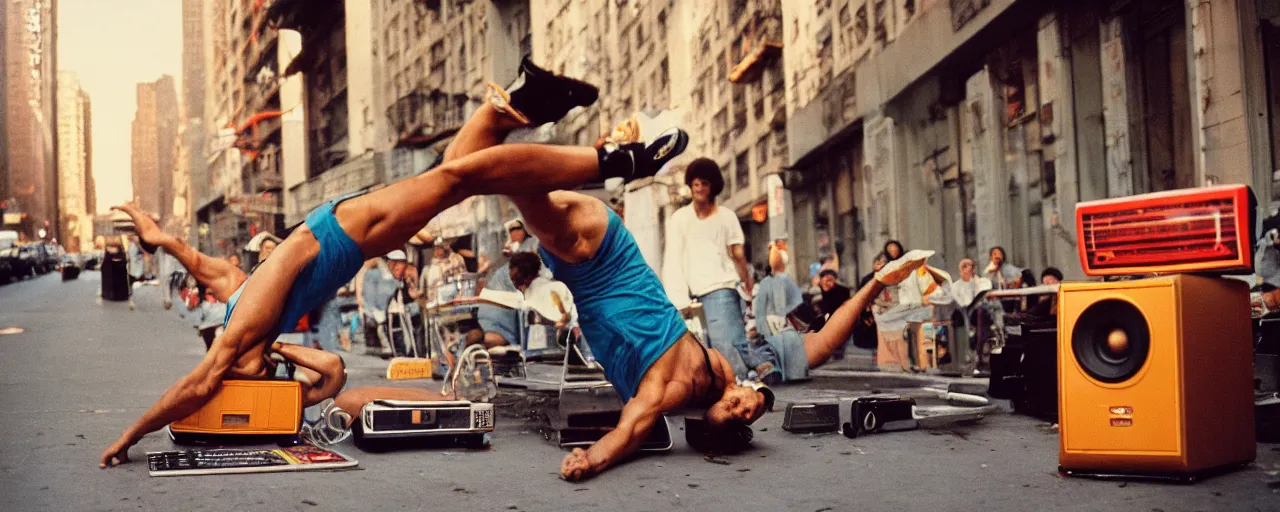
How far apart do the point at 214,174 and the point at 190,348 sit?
71470 millimetres

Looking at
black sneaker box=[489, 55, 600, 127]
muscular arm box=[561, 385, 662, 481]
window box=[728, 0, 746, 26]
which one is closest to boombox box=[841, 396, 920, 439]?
muscular arm box=[561, 385, 662, 481]

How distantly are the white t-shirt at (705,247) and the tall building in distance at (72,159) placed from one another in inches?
6342

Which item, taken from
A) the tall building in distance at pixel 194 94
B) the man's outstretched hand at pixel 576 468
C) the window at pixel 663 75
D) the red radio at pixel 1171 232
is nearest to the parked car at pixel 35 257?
the tall building in distance at pixel 194 94

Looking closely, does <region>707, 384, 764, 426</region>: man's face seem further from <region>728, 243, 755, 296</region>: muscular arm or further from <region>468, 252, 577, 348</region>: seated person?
<region>728, 243, 755, 296</region>: muscular arm

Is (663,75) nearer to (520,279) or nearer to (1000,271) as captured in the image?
(1000,271)

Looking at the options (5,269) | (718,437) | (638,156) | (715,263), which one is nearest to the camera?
(638,156)

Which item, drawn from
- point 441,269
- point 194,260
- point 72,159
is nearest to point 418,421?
point 194,260

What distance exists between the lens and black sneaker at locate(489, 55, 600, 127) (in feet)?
17.4

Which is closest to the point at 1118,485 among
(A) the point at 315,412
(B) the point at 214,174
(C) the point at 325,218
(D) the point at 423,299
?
(C) the point at 325,218

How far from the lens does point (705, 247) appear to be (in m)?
9.35

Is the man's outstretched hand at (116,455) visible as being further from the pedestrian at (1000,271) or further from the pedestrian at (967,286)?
the pedestrian at (1000,271)

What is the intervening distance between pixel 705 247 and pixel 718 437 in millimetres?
3853

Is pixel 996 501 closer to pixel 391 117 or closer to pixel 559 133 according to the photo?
pixel 559 133

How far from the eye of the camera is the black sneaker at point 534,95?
17.4 feet
